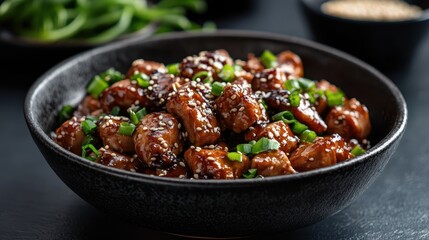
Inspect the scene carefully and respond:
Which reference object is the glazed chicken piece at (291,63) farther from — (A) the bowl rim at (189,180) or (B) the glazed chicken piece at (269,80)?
(B) the glazed chicken piece at (269,80)

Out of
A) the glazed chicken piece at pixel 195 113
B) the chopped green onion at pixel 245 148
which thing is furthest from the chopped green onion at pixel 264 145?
the glazed chicken piece at pixel 195 113

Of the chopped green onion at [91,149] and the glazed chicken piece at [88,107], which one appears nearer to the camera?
the chopped green onion at [91,149]

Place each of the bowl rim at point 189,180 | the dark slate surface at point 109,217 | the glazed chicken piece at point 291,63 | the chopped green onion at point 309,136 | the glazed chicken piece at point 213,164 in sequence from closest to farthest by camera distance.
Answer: the bowl rim at point 189,180 → the glazed chicken piece at point 213,164 → the chopped green onion at point 309,136 → the dark slate surface at point 109,217 → the glazed chicken piece at point 291,63

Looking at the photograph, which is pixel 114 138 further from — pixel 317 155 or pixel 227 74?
pixel 317 155

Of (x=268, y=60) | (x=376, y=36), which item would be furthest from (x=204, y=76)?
(x=376, y=36)

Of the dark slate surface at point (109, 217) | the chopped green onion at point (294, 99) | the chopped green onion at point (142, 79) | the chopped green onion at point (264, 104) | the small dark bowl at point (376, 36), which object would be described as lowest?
the dark slate surface at point (109, 217)

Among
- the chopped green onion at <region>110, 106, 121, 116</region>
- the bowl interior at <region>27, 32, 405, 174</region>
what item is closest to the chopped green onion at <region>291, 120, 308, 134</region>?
the bowl interior at <region>27, 32, 405, 174</region>

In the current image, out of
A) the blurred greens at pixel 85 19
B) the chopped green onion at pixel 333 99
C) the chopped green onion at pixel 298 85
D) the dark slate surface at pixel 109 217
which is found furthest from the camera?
the blurred greens at pixel 85 19
